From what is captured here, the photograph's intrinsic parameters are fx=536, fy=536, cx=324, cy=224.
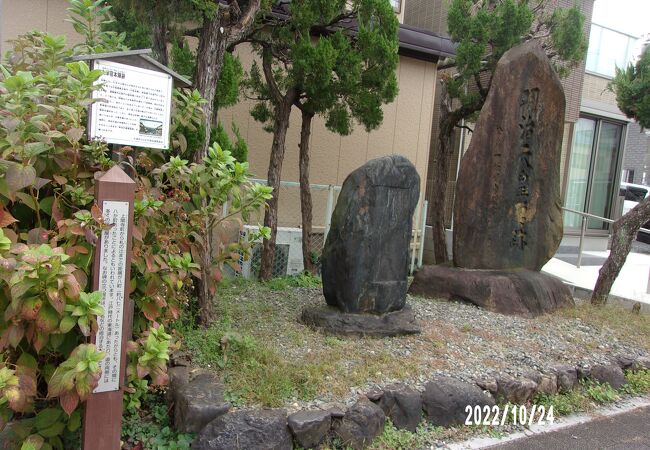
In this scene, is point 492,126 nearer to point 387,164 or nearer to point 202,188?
point 387,164

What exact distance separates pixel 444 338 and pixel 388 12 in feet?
12.7

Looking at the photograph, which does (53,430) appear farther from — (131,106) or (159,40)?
(159,40)

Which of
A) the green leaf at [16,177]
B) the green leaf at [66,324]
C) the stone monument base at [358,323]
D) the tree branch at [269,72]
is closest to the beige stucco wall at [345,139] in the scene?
the tree branch at [269,72]

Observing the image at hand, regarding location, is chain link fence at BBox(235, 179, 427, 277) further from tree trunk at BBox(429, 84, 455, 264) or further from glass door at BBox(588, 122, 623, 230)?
glass door at BBox(588, 122, 623, 230)

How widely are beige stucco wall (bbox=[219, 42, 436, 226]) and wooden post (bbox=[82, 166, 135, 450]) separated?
5660 millimetres

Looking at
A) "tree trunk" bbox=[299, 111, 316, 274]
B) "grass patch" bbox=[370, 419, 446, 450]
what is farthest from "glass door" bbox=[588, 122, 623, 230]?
"grass patch" bbox=[370, 419, 446, 450]

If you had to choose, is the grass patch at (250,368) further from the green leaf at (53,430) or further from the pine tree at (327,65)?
the pine tree at (327,65)

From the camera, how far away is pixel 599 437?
4059 millimetres

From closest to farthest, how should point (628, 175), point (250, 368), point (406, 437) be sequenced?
1. point (406, 437)
2. point (250, 368)
3. point (628, 175)

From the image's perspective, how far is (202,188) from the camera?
11.8 ft

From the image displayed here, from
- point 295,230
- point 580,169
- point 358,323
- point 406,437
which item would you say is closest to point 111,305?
point 406,437
